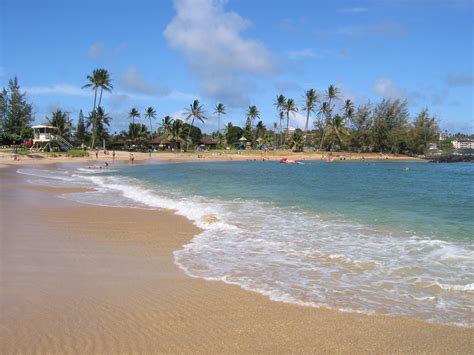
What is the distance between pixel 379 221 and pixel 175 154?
7200 centimetres

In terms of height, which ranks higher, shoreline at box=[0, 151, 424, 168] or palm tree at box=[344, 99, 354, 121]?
palm tree at box=[344, 99, 354, 121]

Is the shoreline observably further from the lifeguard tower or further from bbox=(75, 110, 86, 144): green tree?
bbox=(75, 110, 86, 144): green tree

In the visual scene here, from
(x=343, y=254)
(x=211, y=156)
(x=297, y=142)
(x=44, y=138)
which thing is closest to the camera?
(x=343, y=254)

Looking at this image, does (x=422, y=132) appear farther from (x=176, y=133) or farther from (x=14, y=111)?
(x=14, y=111)

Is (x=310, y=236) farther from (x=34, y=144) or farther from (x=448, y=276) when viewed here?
(x=34, y=144)

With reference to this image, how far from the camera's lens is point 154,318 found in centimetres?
494

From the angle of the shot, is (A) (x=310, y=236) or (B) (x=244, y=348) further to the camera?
(A) (x=310, y=236)

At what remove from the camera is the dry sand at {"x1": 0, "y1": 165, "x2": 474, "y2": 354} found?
428cm

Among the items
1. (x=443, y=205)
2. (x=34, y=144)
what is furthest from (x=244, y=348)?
(x=34, y=144)

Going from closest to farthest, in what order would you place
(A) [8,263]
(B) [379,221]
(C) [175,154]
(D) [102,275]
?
(D) [102,275] < (A) [8,263] < (B) [379,221] < (C) [175,154]

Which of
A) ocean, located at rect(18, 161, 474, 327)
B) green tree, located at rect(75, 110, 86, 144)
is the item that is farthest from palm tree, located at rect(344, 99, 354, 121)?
ocean, located at rect(18, 161, 474, 327)

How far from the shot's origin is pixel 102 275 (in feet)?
21.8

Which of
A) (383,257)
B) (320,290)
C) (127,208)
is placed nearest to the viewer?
(320,290)

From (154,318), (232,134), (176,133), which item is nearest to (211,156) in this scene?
(176,133)
